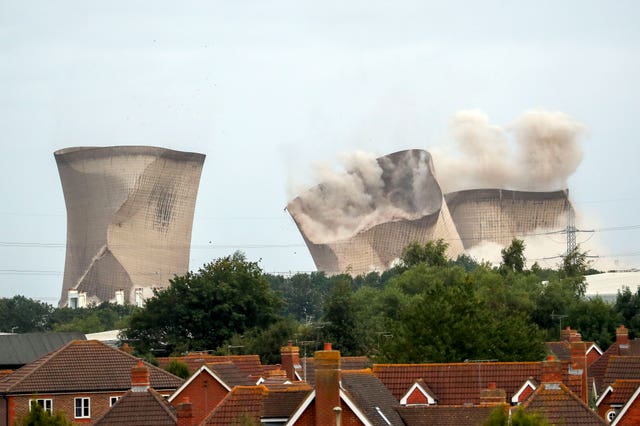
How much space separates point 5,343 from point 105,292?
85231 millimetres

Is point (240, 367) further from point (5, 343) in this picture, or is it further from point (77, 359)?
point (5, 343)

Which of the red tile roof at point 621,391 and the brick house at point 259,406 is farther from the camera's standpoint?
the red tile roof at point 621,391

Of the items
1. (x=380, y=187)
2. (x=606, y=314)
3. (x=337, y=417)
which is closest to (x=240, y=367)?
(x=337, y=417)

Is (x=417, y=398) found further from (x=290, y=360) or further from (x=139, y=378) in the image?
(x=290, y=360)

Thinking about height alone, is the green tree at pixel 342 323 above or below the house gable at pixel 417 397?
above

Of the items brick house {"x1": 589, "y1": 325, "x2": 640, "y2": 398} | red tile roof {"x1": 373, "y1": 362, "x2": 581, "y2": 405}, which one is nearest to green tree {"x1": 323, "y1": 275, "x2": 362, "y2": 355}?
brick house {"x1": 589, "y1": 325, "x2": 640, "y2": 398}

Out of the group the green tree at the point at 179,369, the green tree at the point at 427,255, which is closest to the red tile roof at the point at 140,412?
the green tree at the point at 179,369

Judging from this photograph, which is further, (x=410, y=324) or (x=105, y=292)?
(x=105, y=292)

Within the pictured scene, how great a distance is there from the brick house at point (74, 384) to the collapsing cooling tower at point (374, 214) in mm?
92541

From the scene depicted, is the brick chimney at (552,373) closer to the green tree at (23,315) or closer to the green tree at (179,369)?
the green tree at (179,369)

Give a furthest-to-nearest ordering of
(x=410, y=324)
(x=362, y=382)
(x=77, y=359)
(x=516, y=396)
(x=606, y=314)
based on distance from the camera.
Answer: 1. (x=606, y=314)
2. (x=410, y=324)
3. (x=77, y=359)
4. (x=516, y=396)
5. (x=362, y=382)

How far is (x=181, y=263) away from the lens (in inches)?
5177

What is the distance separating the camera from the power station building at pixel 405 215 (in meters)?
133

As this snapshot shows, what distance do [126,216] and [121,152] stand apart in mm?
5107
